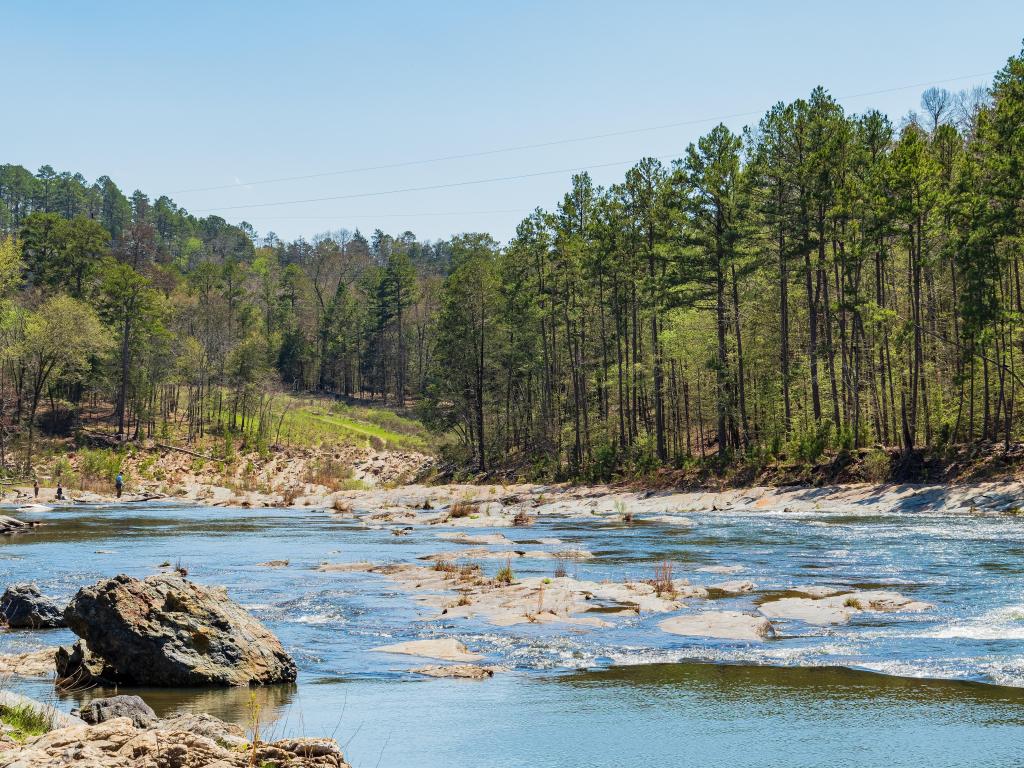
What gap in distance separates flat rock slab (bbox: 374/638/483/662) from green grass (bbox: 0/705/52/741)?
6.40 metres

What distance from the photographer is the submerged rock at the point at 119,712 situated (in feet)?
28.7

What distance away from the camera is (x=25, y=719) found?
7855 millimetres

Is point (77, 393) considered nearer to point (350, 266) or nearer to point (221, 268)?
point (221, 268)

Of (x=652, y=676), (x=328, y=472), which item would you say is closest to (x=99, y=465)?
(x=328, y=472)

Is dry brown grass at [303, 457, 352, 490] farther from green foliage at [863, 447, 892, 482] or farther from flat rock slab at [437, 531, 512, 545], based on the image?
green foliage at [863, 447, 892, 482]

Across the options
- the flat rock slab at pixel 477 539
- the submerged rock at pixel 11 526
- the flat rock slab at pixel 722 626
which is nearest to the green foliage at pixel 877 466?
the flat rock slab at pixel 477 539

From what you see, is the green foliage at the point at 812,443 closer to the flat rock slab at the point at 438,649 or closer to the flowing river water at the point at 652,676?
the flowing river water at the point at 652,676

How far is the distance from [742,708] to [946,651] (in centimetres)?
434

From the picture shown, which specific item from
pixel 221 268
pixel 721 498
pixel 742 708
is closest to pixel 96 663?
pixel 742 708

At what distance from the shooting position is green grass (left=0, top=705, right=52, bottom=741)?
25.1 ft

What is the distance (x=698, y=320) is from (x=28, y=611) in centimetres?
4541

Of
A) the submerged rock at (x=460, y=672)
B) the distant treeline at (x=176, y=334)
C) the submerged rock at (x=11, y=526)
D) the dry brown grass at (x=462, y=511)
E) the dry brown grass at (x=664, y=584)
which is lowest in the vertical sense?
the dry brown grass at (x=462, y=511)

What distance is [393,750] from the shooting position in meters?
9.47

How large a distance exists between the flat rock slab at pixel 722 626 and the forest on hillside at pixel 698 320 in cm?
2778
